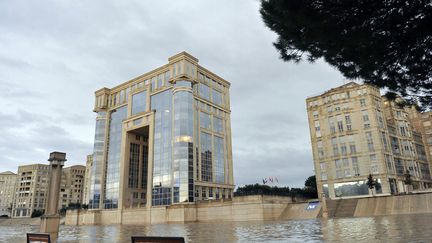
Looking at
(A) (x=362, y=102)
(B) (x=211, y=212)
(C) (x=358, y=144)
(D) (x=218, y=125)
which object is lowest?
(B) (x=211, y=212)

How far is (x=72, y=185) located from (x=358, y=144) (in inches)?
5562

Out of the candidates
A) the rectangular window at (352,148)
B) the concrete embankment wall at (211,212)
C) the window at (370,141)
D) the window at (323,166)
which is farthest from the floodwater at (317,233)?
the window at (323,166)

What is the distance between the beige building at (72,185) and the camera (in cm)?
15762

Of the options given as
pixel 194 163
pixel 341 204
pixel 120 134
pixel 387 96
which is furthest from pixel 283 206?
pixel 120 134

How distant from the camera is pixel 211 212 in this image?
5472cm

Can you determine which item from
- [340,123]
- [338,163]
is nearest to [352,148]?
[338,163]

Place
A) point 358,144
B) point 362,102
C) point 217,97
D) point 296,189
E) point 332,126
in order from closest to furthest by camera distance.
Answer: point 358,144 < point 362,102 < point 332,126 < point 217,97 < point 296,189

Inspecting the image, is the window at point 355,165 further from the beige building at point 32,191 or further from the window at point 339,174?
the beige building at point 32,191

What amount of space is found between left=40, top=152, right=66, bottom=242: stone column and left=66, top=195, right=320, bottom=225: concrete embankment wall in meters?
29.8

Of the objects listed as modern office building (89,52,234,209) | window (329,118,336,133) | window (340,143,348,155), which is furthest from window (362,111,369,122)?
modern office building (89,52,234,209)

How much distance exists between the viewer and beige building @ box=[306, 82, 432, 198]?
229 ft

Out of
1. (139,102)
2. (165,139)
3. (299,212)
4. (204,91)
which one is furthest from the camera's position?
(139,102)

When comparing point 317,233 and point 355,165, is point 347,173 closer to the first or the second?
point 355,165

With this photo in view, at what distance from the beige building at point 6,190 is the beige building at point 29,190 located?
14526mm
